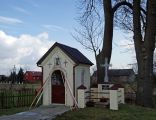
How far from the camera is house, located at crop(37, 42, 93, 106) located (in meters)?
19.4

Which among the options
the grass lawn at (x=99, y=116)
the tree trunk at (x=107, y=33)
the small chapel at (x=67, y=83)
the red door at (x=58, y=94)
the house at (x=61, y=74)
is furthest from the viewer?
the tree trunk at (x=107, y=33)

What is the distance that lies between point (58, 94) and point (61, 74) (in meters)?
1.18

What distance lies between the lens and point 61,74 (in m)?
19.8

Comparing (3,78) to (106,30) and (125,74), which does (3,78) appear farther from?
(106,30)

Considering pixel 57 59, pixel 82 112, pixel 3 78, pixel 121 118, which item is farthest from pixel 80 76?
pixel 3 78

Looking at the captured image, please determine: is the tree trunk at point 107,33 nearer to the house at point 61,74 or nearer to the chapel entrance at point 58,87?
the house at point 61,74

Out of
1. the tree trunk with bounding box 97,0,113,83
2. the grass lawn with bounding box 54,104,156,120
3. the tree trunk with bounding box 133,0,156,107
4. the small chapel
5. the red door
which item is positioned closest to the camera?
the grass lawn with bounding box 54,104,156,120

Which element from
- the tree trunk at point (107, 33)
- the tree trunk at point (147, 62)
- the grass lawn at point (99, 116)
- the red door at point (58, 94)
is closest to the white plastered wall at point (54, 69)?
the red door at point (58, 94)

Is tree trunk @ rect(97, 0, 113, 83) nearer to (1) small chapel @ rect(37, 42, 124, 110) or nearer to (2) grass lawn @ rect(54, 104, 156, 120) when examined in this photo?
(1) small chapel @ rect(37, 42, 124, 110)

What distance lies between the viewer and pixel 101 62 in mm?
24734

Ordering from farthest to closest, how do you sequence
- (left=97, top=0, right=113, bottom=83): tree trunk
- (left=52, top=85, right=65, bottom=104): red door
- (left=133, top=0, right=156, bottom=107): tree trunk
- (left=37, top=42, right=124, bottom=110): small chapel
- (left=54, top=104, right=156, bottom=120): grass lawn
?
(left=97, top=0, right=113, bottom=83): tree trunk < (left=133, top=0, right=156, bottom=107): tree trunk < (left=52, top=85, right=65, bottom=104): red door < (left=37, top=42, right=124, bottom=110): small chapel < (left=54, top=104, right=156, bottom=120): grass lawn

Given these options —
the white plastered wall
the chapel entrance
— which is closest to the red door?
the chapel entrance

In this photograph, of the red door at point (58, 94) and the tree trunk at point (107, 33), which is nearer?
the red door at point (58, 94)

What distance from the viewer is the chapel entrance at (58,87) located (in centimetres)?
1984
